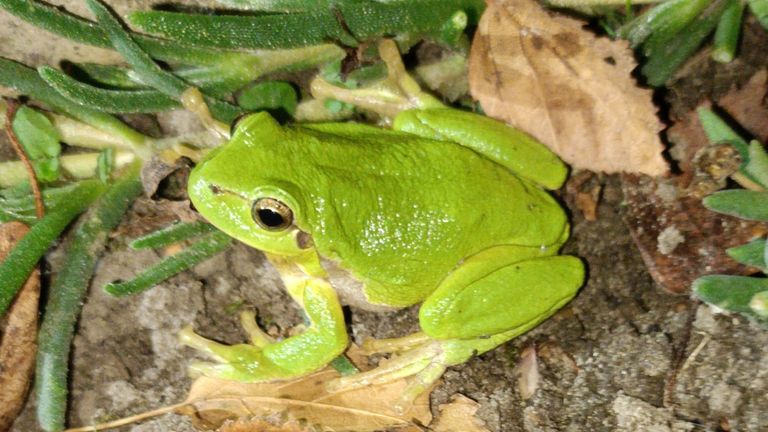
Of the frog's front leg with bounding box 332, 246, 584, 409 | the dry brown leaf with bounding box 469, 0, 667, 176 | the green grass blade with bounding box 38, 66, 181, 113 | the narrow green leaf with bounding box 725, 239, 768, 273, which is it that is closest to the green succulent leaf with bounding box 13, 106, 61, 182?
the green grass blade with bounding box 38, 66, 181, 113

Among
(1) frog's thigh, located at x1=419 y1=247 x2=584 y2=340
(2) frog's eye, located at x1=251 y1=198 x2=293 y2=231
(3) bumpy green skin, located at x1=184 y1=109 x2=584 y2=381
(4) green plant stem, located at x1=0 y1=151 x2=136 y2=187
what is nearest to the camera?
(2) frog's eye, located at x1=251 y1=198 x2=293 y2=231

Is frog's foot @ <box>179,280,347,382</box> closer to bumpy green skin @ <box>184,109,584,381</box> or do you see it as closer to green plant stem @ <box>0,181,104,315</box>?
bumpy green skin @ <box>184,109,584,381</box>

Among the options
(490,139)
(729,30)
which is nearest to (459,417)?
(490,139)

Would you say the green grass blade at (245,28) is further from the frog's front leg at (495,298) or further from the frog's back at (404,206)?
the frog's front leg at (495,298)

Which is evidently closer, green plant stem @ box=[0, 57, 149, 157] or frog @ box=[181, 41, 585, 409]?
frog @ box=[181, 41, 585, 409]

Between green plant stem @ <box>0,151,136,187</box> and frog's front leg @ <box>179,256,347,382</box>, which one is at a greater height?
green plant stem @ <box>0,151,136,187</box>

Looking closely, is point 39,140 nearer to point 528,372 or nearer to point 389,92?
point 389,92

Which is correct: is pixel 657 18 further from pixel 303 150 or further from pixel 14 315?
pixel 14 315
